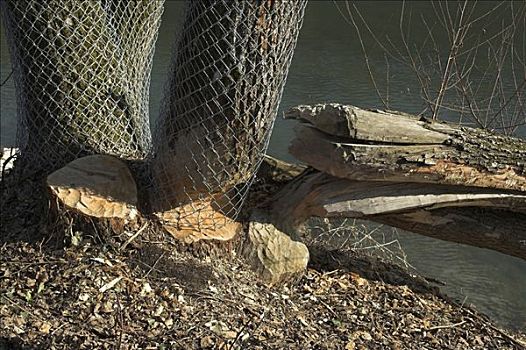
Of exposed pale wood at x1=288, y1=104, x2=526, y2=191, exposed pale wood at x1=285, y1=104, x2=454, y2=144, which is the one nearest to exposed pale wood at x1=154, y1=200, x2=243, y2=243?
exposed pale wood at x1=288, y1=104, x2=526, y2=191

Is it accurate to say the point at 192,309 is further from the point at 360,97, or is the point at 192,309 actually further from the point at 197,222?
the point at 360,97

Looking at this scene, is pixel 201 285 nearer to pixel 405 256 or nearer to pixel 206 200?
pixel 206 200

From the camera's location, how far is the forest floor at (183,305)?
3.14 meters

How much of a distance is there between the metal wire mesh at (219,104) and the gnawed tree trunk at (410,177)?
237 millimetres

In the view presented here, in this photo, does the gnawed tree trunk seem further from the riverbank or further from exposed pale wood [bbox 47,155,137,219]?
exposed pale wood [bbox 47,155,137,219]

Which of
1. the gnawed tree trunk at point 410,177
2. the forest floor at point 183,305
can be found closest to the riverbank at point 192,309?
the forest floor at point 183,305

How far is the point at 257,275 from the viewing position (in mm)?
3605

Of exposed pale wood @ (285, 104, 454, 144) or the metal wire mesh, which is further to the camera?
exposed pale wood @ (285, 104, 454, 144)

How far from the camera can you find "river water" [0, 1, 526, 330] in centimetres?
482

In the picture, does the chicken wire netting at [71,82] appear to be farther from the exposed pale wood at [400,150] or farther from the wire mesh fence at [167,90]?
the exposed pale wood at [400,150]

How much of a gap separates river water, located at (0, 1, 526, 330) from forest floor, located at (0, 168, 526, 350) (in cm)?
84

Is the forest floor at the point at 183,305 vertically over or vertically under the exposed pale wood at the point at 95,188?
under

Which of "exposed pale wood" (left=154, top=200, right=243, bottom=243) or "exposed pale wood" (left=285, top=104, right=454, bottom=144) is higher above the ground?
"exposed pale wood" (left=285, top=104, right=454, bottom=144)

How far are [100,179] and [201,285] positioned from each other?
0.75 m
